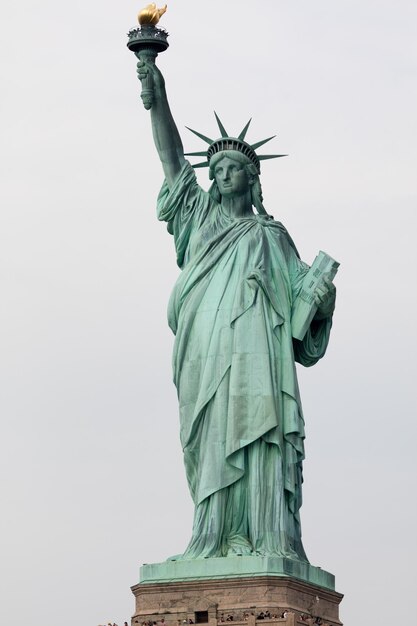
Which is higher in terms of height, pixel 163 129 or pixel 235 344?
pixel 163 129

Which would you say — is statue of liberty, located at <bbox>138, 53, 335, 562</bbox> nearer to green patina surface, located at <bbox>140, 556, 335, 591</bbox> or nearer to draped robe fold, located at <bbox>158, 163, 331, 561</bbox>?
draped robe fold, located at <bbox>158, 163, 331, 561</bbox>

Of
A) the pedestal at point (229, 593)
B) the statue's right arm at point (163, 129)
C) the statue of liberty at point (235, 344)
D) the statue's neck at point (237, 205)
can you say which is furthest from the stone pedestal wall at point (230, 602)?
the statue's right arm at point (163, 129)

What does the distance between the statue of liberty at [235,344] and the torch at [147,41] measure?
0.35 feet

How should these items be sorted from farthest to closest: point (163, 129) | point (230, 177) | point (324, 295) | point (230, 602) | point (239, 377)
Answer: point (163, 129) < point (230, 177) < point (324, 295) < point (239, 377) < point (230, 602)

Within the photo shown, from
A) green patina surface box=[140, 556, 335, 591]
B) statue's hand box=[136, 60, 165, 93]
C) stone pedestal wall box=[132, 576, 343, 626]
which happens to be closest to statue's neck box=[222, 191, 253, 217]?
statue's hand box=[136, 60, 165, 93]

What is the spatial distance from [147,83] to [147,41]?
665 millimetres

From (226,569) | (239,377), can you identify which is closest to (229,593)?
(226,569)

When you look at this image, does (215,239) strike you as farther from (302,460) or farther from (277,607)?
(277,607)

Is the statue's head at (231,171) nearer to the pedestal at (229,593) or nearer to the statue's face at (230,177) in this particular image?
the statue's face at (230,177)

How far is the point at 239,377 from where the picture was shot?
130 feet

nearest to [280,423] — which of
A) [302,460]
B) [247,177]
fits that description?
[302,460]

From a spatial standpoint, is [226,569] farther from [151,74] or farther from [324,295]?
[151,74]

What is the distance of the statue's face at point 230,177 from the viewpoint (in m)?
41.1

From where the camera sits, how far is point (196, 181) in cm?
4169
